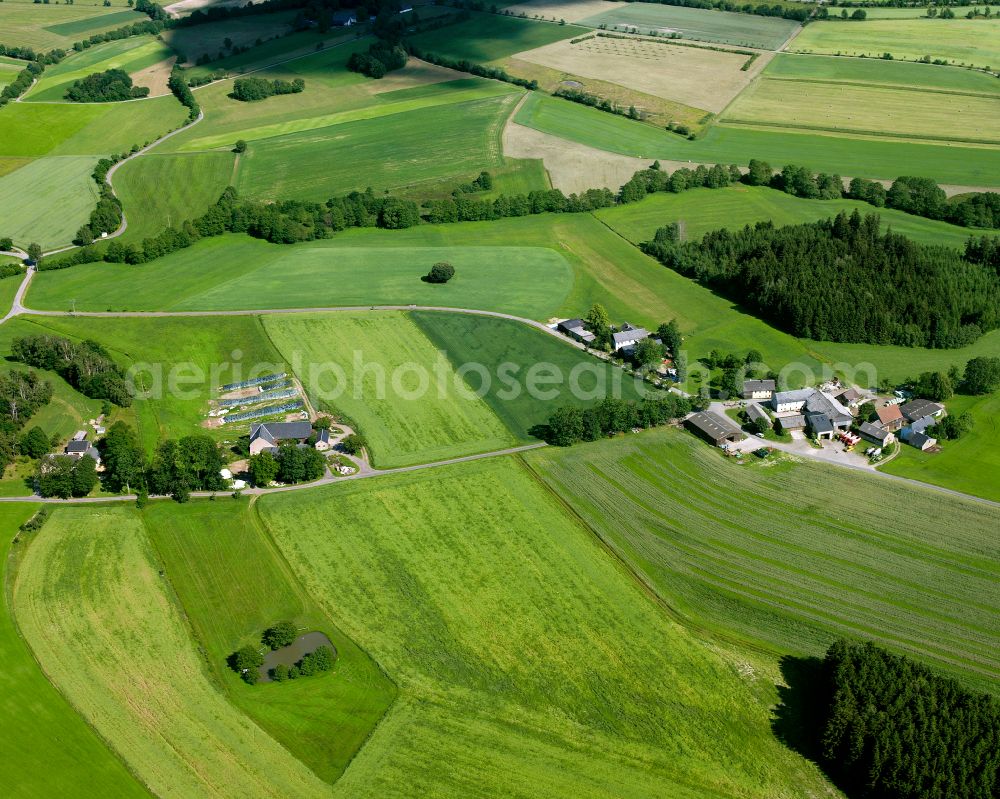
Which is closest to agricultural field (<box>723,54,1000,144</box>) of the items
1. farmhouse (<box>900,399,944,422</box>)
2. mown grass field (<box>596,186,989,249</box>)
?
mown grass field (<box>596,186,989,249</box>)

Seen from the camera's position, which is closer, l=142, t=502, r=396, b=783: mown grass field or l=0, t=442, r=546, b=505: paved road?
l=142, t=502, r=396, b=783: mown grass field

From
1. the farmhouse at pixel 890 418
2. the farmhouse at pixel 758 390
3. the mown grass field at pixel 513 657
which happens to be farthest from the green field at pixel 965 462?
the mown grass field at pixel 513 657

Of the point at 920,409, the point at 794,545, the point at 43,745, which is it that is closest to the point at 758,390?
the point at 920,409

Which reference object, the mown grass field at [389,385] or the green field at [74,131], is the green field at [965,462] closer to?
the mown grass field at [389,385]

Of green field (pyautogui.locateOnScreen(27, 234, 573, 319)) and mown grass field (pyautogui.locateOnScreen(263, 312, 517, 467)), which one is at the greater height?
green field (pyautogui.locateOnScreen(27, 234, 573, 319))

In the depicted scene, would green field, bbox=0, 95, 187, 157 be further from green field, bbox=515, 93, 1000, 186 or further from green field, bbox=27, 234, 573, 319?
green field, bbox=515, 93, 1000, 186

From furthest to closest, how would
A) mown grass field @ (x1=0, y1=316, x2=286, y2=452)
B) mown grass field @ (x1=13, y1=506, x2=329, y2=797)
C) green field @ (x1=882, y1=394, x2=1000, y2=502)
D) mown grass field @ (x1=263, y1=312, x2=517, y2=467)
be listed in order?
mown grass field @ (x1=0, y1=316, x2=286, y2=452) < mown grass field @ (x1=263, y1=312, x2=517, y2=467) < green field @ (x1=882, y1=394, x2=1000, y2=502) < mown grass field @ (x1=13, y1=506, x2=329, y2=797)
